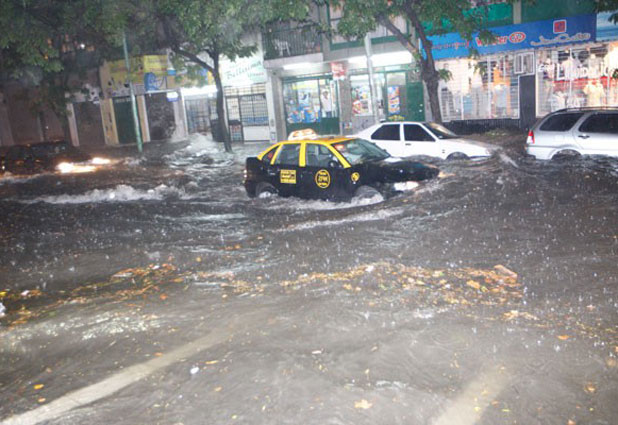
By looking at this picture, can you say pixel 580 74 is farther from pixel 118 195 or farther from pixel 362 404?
pixel 362 404

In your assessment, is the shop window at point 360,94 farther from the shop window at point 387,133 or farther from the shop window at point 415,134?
the shop window at point 415,134

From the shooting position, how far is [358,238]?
877cm

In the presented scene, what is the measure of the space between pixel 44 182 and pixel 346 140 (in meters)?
12.7

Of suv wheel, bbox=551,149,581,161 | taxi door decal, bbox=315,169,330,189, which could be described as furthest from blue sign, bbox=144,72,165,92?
suv wheel, bbox=551,149,581,161

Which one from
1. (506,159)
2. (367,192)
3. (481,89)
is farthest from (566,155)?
(481,89)

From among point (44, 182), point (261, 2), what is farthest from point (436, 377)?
point (44, 182)

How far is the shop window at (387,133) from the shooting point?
1473 centimetres

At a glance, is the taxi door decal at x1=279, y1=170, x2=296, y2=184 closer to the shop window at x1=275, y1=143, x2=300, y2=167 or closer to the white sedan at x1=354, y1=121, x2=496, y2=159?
the shop window at x1=275, y1=143, x2=300, y2=167

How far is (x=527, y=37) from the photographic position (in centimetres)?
1952

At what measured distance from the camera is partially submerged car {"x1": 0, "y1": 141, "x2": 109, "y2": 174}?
2094cm

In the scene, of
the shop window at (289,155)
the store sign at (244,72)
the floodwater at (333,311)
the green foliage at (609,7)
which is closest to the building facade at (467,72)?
the store sign at (244,72)

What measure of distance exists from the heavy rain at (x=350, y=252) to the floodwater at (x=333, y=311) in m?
0.03

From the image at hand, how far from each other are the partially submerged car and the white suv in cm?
1630

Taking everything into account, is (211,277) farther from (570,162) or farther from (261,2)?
(261,2)
